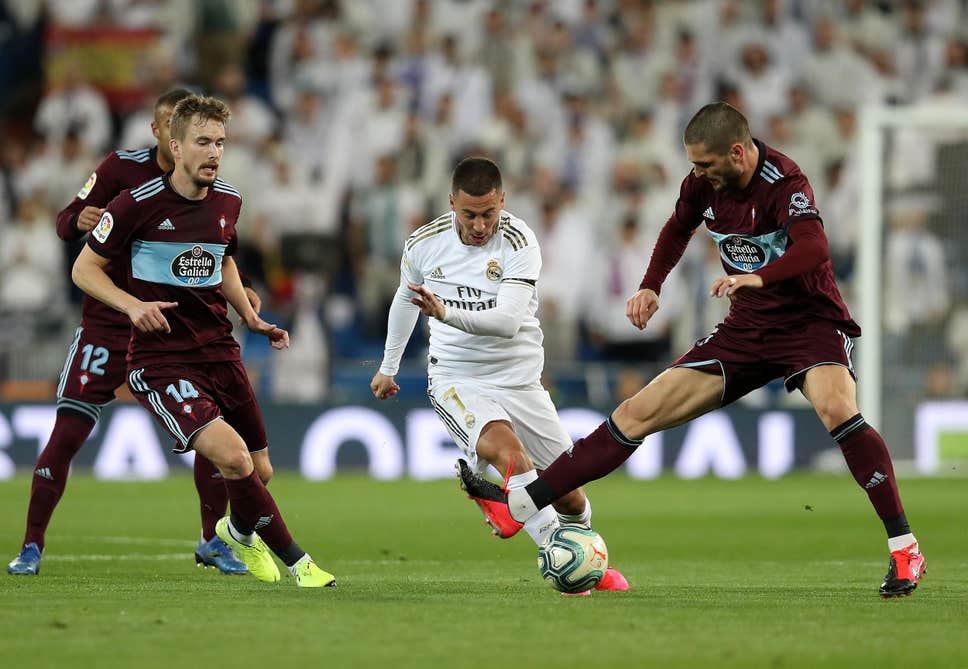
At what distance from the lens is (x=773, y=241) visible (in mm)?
7473

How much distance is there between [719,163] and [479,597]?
2169mm

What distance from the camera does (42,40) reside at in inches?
775

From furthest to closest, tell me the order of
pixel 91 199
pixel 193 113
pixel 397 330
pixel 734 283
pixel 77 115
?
pixel 77 115 < pixel 91 199 < pixel 397 330 < pixel 193 113 < pixel 734 283

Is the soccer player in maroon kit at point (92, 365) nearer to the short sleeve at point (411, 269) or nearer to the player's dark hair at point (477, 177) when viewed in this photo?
the short sleeve at point (411, 269)

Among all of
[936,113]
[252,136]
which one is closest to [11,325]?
[252,136]

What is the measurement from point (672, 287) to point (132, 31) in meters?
7.01

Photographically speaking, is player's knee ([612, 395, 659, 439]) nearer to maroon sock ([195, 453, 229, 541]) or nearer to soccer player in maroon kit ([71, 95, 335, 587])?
soccer player in maroon kit ([71, 95, 335, 587])

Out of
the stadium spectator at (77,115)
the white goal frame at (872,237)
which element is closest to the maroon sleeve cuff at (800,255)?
the white goal frame at (872,237)

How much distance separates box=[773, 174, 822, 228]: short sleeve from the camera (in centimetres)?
731

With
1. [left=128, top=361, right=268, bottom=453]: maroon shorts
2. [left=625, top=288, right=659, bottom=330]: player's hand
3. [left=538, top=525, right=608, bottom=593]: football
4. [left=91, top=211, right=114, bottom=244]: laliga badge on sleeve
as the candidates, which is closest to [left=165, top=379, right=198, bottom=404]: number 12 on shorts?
[left=128, top=361, right=268, bottom=453]: maroon shorts

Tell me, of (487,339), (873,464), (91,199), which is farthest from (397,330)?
(873,464)

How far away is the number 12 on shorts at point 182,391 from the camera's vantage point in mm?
7457

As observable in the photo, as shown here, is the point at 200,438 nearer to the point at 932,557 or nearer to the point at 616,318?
the point at 932,557

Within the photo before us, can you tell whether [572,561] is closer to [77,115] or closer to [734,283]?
[734,283]
